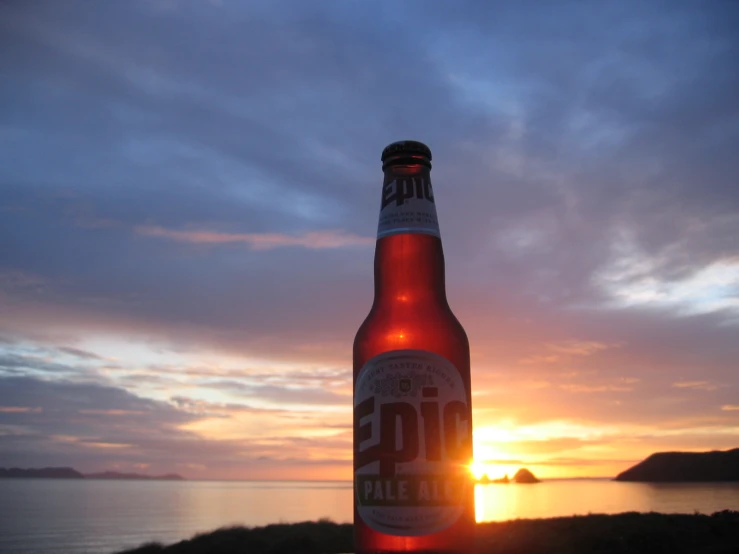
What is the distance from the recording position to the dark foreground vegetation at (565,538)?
19578 mm

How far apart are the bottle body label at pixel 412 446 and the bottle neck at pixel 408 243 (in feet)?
1.52

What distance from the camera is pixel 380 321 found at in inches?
114

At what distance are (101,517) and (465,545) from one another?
110795 millimetres

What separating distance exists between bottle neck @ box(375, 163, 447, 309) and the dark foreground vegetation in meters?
8.90

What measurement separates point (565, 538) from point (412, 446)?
24.7m

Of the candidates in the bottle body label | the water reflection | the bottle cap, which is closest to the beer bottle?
the bottle body label

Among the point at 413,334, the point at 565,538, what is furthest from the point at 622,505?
the point at 413,334

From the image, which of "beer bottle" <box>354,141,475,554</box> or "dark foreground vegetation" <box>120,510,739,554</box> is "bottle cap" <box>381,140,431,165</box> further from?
"dark foreground vegetation" <box>120,510,739,554</box>

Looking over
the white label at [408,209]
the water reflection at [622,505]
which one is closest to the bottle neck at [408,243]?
the white label at [408,209]

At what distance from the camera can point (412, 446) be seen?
239cm

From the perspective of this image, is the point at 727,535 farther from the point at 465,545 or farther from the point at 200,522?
the point at 200,522

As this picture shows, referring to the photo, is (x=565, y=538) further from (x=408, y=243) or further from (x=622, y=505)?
(x=622, y=505)

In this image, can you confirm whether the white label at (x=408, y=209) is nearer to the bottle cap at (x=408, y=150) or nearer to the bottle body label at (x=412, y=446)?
the bottle cap at (x=408, y=150)

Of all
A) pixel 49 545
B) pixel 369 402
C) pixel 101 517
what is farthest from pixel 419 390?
pixel 101 517
